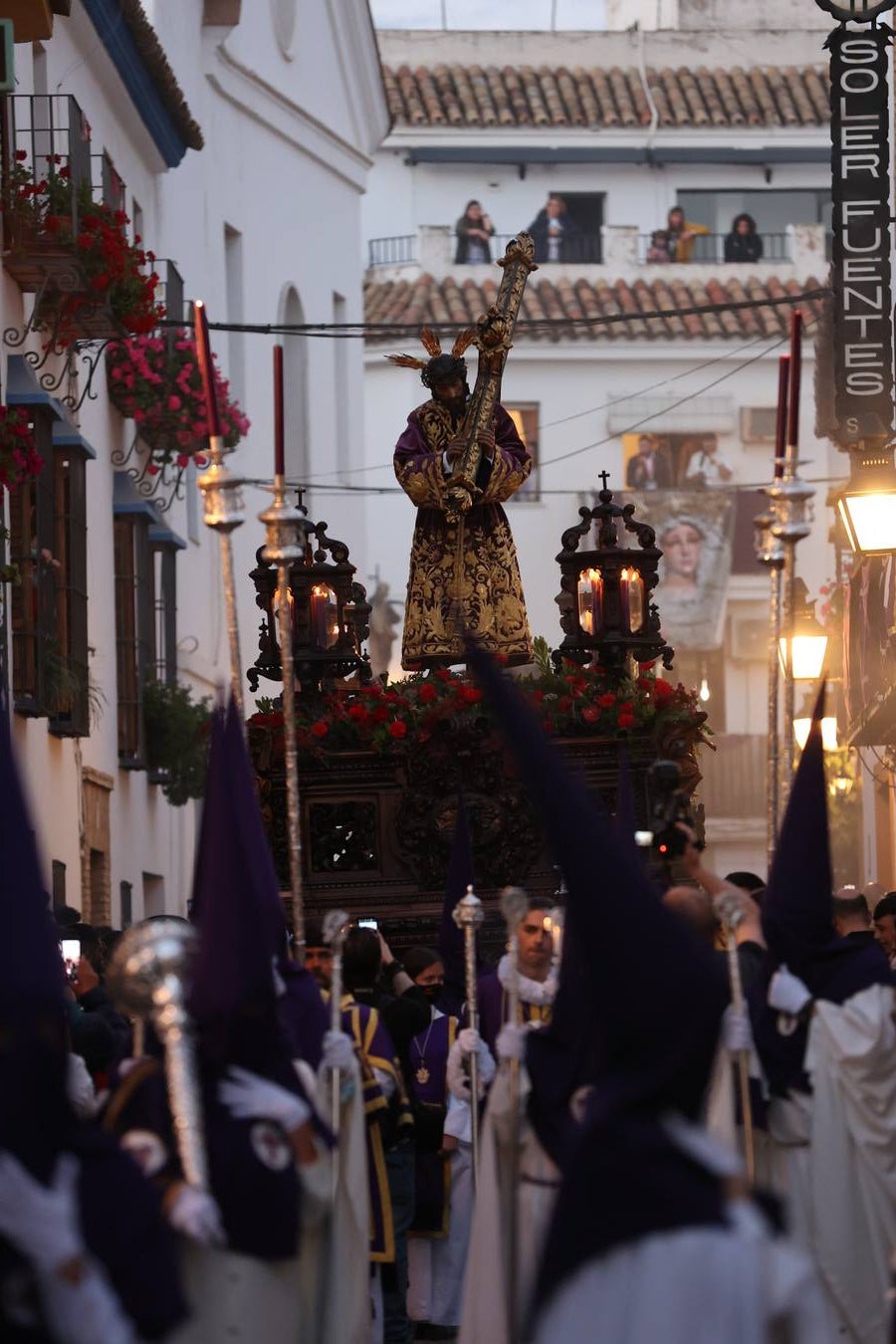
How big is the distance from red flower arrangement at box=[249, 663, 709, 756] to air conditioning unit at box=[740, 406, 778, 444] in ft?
95.6

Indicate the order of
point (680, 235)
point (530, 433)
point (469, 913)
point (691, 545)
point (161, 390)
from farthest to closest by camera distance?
point (680, 235), point (530, 433), point (691, 545), point (161, 390), point (469, 913)

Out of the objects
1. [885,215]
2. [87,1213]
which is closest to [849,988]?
[87,1213]

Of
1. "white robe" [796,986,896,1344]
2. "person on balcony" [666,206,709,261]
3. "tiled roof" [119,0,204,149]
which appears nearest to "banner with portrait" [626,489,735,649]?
"person on balcony" [666,206,709,261]

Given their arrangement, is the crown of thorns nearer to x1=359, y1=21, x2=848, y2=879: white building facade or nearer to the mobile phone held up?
the mobile phone held up

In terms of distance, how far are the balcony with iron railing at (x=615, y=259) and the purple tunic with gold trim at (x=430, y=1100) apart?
33.7m

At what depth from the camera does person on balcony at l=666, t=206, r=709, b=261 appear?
1821 inches

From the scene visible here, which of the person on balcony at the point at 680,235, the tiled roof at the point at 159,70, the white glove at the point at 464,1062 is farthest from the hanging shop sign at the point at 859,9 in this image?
the person on balcony at the point at 680,235

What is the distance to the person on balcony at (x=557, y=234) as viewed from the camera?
46344mm

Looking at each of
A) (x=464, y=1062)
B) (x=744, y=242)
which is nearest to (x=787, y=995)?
(x=464, y=1062)

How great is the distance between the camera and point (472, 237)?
150ft

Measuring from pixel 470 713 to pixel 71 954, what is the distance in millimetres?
3013

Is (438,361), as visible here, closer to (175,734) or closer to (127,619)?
(127,619)

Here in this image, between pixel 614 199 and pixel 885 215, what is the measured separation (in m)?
27.9

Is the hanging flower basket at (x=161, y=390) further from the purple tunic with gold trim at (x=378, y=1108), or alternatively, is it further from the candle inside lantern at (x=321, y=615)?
the purple tunic with gold trim at (x=378, y=1108)
